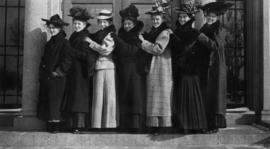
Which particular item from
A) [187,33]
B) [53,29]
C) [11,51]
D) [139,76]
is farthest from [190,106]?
[11,51]

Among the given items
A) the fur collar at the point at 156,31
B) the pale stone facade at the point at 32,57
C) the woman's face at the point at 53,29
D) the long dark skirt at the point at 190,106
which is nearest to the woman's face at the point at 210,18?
the pale stone facade at the point at 32,57

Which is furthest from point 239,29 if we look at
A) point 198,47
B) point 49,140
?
point 49,140

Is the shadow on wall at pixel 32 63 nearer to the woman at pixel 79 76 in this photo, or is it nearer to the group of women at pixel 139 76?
the group of women at pixel 139 76

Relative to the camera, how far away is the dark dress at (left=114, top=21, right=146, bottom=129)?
23.8 feet

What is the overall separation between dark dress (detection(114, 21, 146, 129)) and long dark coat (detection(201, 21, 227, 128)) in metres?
1.16

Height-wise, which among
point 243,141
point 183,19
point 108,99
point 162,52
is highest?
point 183,19

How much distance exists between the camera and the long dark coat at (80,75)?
23.8ft

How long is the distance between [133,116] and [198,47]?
5.38ft

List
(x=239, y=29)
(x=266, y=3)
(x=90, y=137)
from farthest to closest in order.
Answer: (x=239, y=29), (x=266, y=3), (x=90, y=137)

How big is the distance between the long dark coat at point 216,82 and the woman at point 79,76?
6.70 feet

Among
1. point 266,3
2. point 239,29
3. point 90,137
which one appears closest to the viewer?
point 90,137

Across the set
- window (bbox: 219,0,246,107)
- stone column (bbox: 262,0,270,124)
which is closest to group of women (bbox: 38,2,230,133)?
stone column (bbox: 262,0,270,124)

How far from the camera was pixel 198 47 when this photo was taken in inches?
286

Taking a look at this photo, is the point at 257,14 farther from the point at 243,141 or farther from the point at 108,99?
the point at 108,99
